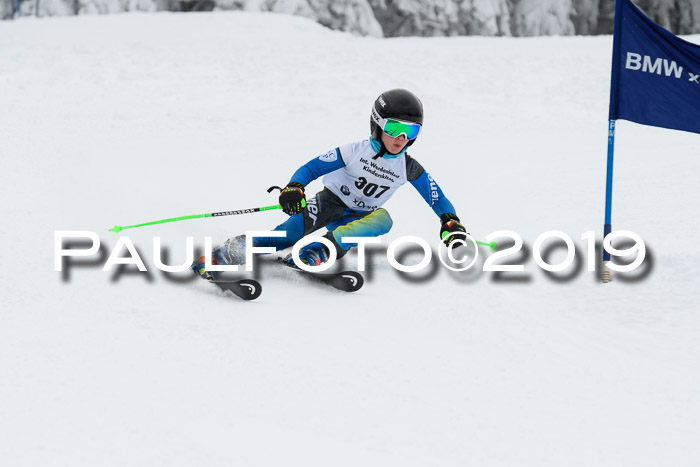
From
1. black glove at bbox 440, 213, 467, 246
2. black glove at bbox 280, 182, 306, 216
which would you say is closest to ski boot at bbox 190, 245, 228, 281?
black glove at bbox 280, 182, 306, 216

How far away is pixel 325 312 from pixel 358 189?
109 cm

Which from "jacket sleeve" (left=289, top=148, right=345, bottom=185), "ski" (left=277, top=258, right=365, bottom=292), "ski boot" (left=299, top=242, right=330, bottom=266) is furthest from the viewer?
"ski boot" (left=299, top=242, right=330, bottom=266)

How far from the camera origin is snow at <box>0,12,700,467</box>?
3.02 m

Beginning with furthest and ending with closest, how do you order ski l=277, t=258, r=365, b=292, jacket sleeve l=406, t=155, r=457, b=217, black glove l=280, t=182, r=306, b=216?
1. jacket sleeve l=406, t=155, r=457, b=217
2. ski l=277, t=258, r=365, b=292
3. black glove l=280, t=182, r=306, b=216

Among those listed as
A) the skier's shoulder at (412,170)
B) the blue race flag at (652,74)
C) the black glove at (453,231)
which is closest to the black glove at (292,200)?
the skier's shoulder at (412,170)

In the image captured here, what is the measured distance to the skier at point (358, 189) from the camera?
4.80 metres

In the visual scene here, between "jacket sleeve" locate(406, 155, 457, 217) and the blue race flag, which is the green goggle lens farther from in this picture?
the blue race flag

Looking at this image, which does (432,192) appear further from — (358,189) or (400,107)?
(400,107)

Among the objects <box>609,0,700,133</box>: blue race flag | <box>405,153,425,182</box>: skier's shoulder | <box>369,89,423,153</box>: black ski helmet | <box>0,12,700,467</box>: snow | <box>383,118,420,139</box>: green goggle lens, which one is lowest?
<box>0,12,700,467</box>: snow

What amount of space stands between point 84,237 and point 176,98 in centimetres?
564

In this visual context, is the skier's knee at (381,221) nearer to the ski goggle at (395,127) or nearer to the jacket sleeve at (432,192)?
the jacket sleeve at (432,192)

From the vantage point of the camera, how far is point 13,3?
1838 centimetres

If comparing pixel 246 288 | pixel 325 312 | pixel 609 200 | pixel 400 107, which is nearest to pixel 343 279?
pixel 325 312

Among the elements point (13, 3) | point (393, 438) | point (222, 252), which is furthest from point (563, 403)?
point (13, 3)
